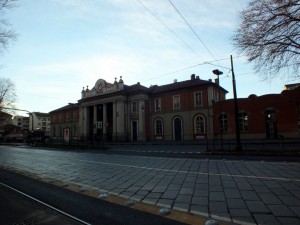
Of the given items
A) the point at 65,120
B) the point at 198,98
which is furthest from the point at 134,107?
the point at 65,120

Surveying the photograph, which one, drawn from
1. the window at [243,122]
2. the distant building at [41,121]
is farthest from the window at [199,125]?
the distant building at [41,121]

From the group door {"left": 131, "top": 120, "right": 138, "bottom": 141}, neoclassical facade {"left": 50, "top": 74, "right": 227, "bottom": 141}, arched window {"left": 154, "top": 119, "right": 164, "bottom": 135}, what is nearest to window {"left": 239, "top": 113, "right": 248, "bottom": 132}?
neoclassical facade {"left": 50, "top": 74, "right": 227, "bottom": 141}

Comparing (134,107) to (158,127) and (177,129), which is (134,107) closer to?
(158,127)

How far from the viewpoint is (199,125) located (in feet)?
129

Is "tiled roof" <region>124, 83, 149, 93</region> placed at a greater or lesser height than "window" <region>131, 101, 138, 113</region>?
greater

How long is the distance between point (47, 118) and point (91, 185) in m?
134

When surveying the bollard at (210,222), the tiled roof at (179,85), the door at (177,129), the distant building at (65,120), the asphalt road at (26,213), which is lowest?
the asphalt road at (26,213)

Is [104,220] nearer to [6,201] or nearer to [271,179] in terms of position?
[6,201]

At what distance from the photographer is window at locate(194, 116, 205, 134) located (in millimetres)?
39013

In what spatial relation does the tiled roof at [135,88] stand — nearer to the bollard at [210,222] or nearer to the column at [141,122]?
the column at [141,122]

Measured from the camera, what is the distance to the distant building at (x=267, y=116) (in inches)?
1260

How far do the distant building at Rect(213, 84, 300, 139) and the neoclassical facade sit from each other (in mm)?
2944

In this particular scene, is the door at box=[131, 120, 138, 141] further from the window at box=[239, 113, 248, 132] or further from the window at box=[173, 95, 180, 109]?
the window at box=[239, 113, 248, 132]

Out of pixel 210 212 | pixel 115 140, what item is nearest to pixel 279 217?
pixel 210 212
